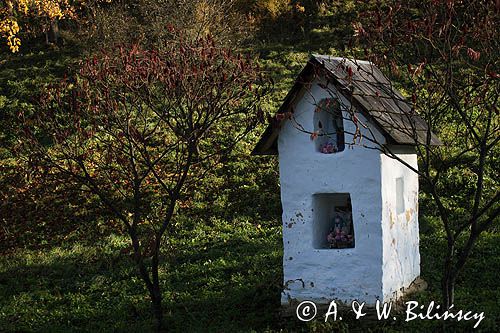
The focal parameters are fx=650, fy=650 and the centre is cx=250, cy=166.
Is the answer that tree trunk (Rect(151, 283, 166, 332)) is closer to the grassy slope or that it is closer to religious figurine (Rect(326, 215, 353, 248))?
the grassy slope

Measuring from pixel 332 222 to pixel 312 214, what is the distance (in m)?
0.97

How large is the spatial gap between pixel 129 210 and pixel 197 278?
5.33m

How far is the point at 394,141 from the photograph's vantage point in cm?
1023

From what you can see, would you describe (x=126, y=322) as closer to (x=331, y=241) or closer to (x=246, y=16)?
(x=331, y=241)

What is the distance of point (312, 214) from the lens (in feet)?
35.9

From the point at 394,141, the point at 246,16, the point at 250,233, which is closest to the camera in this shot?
the point at 394,141

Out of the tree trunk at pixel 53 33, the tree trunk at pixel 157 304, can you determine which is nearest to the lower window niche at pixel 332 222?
A: the tree trunk at pixel 157 304

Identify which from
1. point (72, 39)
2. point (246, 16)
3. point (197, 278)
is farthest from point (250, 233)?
point (72, 39)

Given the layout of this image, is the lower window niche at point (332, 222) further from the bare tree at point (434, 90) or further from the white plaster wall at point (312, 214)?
the bare tree at point (434, 90)

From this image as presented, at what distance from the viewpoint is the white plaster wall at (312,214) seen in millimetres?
10461

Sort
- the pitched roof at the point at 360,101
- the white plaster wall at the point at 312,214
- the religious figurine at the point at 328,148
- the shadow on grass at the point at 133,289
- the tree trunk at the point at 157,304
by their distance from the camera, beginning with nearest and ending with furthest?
1. the pitched roof at the point at 360,101
2. the white plaster wall at the point at 312,214
3. the tree trunk at the point at 157,304
4. the religious figurine at the point at 328,148
5. the shadow on grass at the point at 133,289

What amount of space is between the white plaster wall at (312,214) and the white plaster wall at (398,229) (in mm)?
192

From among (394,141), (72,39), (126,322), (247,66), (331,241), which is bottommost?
(126,322)

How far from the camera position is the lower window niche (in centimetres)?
1122
